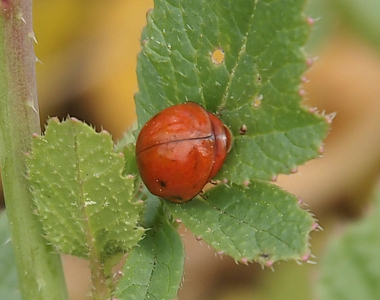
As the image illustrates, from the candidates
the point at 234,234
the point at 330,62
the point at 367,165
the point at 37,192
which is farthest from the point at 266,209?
the point at 330,62

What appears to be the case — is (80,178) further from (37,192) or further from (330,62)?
(330,62)

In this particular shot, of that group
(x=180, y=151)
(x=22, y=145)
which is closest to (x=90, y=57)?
(x=180, y=151)

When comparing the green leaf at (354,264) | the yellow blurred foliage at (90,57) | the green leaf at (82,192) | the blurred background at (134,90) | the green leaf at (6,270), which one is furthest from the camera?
the yellow blurred foliage at (90,57)

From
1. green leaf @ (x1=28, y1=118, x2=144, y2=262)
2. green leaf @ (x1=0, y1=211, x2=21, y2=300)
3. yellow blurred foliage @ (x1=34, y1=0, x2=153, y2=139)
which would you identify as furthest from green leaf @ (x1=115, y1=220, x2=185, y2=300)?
yellow blurred foliage @ (x1=34, y1=0, x2=153, y2=139)

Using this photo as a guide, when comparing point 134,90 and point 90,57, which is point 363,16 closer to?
point 134,90

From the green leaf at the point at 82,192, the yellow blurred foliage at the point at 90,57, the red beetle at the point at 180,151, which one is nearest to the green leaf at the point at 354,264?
the red beetle at the point at 180,151

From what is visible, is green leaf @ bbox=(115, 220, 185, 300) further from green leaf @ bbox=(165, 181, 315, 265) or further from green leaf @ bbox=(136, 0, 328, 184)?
green leaf @ bbox=(136, 0, 328, 184)

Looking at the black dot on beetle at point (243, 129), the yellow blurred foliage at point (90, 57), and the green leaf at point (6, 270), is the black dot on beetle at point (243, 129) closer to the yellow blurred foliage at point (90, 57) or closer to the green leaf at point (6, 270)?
the green leaf at point (6, 270)
